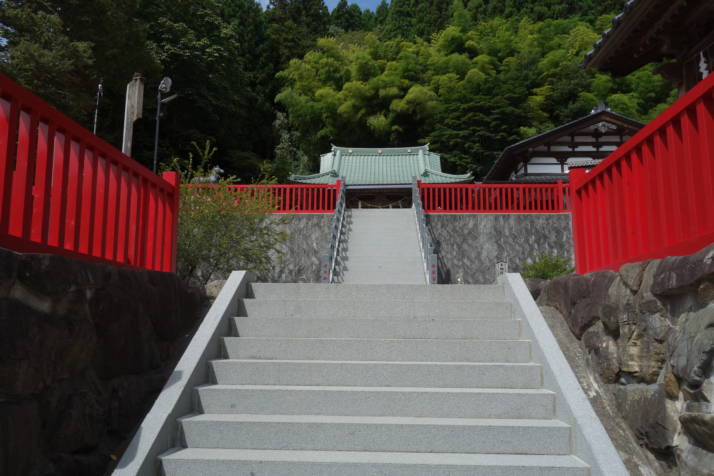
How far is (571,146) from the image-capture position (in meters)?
16.7

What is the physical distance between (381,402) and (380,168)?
15.3 m

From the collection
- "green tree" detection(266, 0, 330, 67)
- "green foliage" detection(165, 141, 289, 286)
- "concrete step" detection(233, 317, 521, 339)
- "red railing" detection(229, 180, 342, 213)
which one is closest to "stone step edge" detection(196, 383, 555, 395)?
"concrete step" detection(233, 317, 521, 339)

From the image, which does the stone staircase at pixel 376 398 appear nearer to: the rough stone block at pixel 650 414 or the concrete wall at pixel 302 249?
the rough stone block at pixel 650 414

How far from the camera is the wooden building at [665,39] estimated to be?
16.9ft

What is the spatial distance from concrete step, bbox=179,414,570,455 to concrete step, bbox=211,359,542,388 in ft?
1.21

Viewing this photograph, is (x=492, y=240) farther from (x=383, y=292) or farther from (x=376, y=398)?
(x=376, y=398)

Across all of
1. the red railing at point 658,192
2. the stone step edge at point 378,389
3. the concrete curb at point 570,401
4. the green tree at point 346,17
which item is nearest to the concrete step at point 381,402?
the stone step edge at point 378,389

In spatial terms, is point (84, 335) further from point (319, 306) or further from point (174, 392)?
point (319, 306)

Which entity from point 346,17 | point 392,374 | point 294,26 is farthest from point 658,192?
point 346,17

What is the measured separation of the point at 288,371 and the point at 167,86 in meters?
9.00

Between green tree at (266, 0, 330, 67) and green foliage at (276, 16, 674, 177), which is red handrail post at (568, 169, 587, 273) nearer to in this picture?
green foliage at (276, 16, 674, 177)

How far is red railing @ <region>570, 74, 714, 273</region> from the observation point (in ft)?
8.21

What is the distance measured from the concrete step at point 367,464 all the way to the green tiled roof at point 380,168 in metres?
13.4

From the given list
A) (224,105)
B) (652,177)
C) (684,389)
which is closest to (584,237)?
(652,177)
